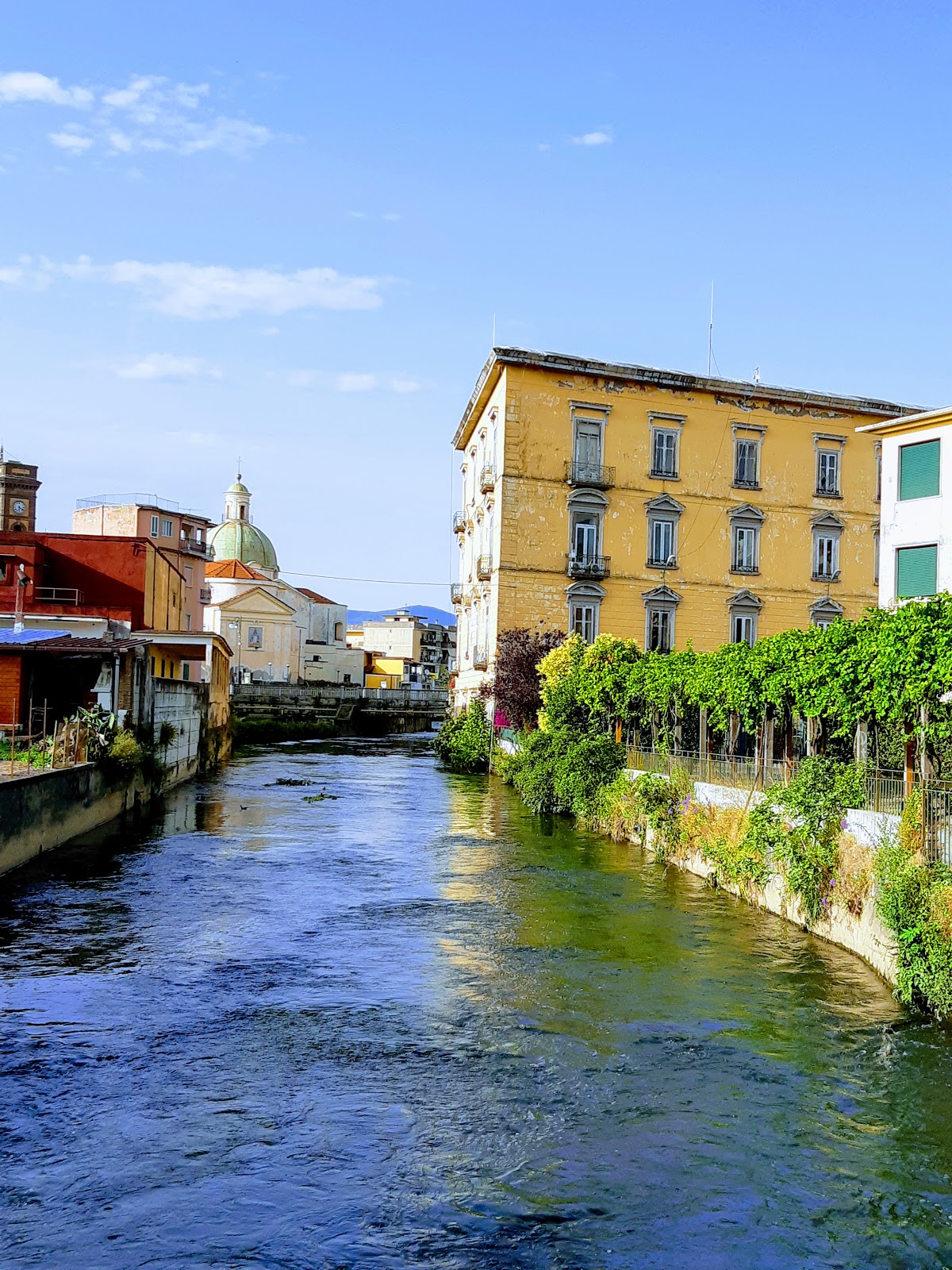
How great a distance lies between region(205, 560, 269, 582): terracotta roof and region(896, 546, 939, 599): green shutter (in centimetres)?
6579

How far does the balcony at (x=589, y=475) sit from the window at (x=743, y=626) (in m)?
7.68

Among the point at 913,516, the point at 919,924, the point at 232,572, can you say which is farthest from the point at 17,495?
the point at 919,924

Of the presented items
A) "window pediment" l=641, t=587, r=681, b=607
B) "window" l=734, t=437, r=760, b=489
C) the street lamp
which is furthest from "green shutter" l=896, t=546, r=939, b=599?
the street lamp

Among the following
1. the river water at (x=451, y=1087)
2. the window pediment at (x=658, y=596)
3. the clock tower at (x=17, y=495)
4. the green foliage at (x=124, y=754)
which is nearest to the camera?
the river water at (x=451, y=1087)

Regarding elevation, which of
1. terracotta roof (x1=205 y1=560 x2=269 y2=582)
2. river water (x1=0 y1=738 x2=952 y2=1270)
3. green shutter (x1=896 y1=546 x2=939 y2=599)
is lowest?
river water (x1=0 y1=738 x2=952 y2=1270)

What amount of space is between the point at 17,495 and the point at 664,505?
52.6 meters

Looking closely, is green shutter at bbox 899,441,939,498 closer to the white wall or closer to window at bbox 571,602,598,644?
the white wall

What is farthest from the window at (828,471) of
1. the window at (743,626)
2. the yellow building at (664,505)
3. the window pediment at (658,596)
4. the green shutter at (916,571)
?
the green shutter at (916,571)

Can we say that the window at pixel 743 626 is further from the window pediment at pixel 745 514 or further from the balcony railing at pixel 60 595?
the balcony railing at pixel 60 595

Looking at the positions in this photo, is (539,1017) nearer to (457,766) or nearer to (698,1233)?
(698,1233)

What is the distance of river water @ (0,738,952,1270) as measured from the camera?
24.7 feet

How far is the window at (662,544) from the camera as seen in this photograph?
159 feet

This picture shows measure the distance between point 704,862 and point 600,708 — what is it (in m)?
12.9

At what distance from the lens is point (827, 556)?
50531 mm
